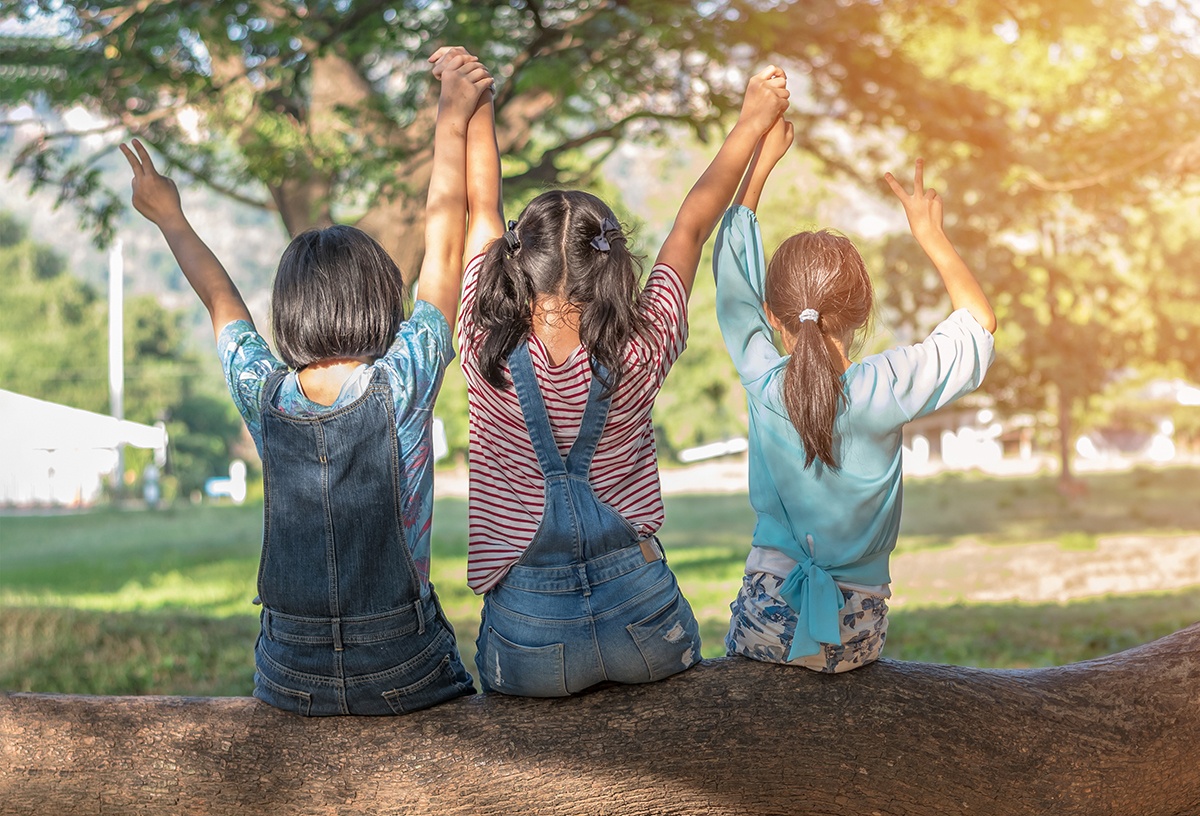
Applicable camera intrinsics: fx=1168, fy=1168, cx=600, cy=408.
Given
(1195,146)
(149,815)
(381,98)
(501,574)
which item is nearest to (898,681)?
(501,574)

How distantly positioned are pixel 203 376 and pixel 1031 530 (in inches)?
1373

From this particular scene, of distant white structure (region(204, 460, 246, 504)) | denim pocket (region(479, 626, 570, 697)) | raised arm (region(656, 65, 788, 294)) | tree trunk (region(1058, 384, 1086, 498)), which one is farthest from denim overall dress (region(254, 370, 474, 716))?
distant white structure (region(204, 460, 246, 504))

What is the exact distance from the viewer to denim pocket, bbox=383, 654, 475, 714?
7.72 feet

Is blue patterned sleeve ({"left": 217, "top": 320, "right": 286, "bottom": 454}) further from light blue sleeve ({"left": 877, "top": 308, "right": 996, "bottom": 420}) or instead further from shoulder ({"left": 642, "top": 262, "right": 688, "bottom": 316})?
light blue sleeve ({"left": 877, "top": 308, "right": 996, "bottom": 420})

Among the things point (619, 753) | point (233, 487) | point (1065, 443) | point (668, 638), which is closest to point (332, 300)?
point (668, 638)

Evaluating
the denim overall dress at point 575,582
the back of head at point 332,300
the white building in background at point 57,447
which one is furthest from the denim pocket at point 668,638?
the white building in background at point 57,447

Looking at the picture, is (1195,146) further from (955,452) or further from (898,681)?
(955,452)

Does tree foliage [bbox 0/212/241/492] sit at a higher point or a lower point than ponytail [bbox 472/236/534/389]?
higher

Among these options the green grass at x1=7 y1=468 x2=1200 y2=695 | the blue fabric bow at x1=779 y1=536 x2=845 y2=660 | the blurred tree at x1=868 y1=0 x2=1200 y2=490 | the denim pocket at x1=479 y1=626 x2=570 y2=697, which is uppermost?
the blurred tree at x1=868 y1=0 x2=1200 y2=490

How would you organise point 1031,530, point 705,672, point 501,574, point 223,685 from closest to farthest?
point 501,574 → point 705,672 → point 223,685 → point 1031,530

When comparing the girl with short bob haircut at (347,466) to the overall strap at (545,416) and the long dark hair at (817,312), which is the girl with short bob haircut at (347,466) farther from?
the long dark hair at (817,312)

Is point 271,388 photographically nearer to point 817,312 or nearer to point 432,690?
point 432,690

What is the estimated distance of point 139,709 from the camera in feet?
8.14

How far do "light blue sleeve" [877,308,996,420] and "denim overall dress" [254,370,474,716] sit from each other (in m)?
0.99
